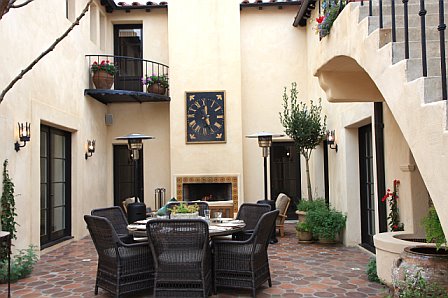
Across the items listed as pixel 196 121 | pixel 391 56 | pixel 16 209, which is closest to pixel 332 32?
pixel 391 56

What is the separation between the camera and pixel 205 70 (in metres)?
11.5

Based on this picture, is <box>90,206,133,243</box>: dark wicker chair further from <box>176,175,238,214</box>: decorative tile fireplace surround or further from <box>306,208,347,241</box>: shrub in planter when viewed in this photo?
<box>176,175,238,214</box>: decorative tile fireplace surround

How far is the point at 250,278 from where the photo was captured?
5027 mm

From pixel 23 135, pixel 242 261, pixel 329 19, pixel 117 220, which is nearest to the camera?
pixel 242 261

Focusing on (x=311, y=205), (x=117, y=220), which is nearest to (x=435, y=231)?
(x=117, y=220)

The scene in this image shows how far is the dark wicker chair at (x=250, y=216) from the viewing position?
5.99 m

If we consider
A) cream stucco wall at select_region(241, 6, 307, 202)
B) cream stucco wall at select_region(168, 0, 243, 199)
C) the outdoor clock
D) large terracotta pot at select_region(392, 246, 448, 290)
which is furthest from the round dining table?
cream stucco wall at select_region(241, 6, 307, 202)

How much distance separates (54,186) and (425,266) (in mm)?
7149

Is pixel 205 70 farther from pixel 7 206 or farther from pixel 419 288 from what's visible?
pixel 419 288

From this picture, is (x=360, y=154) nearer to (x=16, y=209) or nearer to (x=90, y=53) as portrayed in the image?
(x=16, y=209)

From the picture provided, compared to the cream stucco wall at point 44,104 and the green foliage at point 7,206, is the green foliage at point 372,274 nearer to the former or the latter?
the green foliage at point 7,206

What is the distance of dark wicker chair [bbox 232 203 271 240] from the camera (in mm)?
5992

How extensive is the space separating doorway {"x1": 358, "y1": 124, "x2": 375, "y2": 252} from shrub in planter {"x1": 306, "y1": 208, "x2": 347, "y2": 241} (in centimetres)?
40

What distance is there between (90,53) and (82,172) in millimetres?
3005
